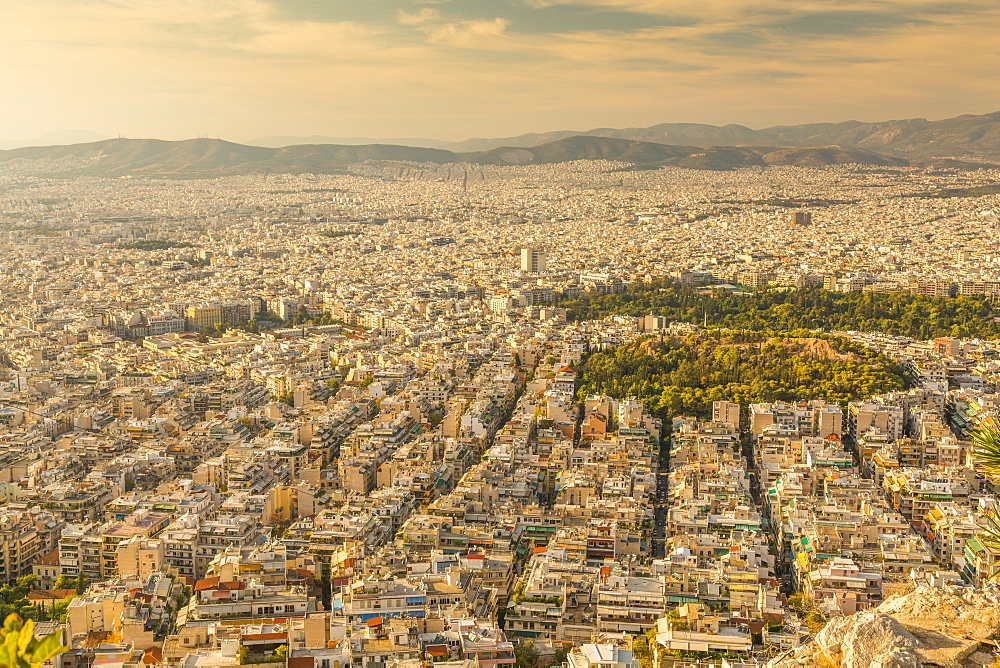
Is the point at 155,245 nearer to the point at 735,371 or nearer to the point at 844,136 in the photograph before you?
the point at 735,371

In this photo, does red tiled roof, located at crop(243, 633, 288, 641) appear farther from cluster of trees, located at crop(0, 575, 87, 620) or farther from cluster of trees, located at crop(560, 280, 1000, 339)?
cluster of trees, located at crop(560, 280, 1000, 339)

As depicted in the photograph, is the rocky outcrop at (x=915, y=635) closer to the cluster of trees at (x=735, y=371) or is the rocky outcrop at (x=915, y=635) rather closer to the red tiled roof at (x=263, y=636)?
the red tiled roof at (x=263, y=636)

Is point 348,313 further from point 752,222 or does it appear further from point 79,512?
point 752,222

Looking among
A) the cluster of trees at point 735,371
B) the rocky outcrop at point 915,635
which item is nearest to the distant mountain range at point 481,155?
the cluster of trees at point 735,371

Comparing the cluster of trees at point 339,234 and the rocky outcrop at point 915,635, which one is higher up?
the rocky outcrop at point 915,635

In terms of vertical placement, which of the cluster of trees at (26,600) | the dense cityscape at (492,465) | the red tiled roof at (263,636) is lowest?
the cluster of trees at (26,600)

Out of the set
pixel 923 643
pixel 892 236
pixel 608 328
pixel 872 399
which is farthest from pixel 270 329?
pixel 892 236

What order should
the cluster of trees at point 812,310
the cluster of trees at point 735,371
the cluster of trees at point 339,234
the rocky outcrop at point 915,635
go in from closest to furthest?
the rocky outcrop at point 915,635 → the cluster of trees at point 735,371 → the cluster of trees at point 812,310 → the cluster of trees at point 339,234
